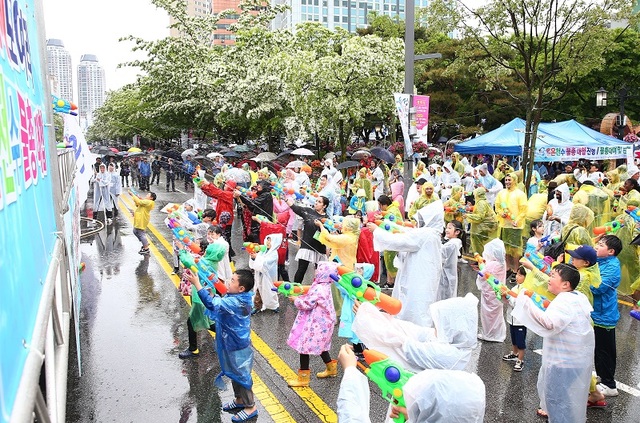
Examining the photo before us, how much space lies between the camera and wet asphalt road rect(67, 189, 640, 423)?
5.25m

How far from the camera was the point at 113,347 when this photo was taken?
6.85 metres

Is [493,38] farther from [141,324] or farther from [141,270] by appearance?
[141,324]

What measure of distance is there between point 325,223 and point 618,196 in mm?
6272

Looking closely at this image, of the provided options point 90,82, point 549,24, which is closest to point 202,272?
point 549,24

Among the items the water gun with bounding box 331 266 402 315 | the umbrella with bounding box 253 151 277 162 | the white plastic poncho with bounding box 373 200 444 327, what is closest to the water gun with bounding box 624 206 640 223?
the white plastic poncho with bounding box 373 200 444 327

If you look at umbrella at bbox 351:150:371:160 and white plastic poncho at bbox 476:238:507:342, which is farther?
umbrella at bbox 351:150:371:160

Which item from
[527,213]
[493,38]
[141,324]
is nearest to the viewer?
[141,324]

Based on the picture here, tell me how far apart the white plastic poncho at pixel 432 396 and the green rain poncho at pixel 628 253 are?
631 cm

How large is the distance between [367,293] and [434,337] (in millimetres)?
525

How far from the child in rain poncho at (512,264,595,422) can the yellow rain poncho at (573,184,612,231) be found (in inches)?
226

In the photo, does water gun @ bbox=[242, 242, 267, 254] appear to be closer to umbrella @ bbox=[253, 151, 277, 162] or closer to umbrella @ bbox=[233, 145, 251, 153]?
umbrella @ bbox=[253, 151, 277, 162]

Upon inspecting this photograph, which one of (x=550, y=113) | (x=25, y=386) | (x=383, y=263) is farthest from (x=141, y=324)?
(x=550, y=113)

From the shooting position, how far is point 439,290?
24.3 feet

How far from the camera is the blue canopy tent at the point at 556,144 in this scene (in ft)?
64.0
